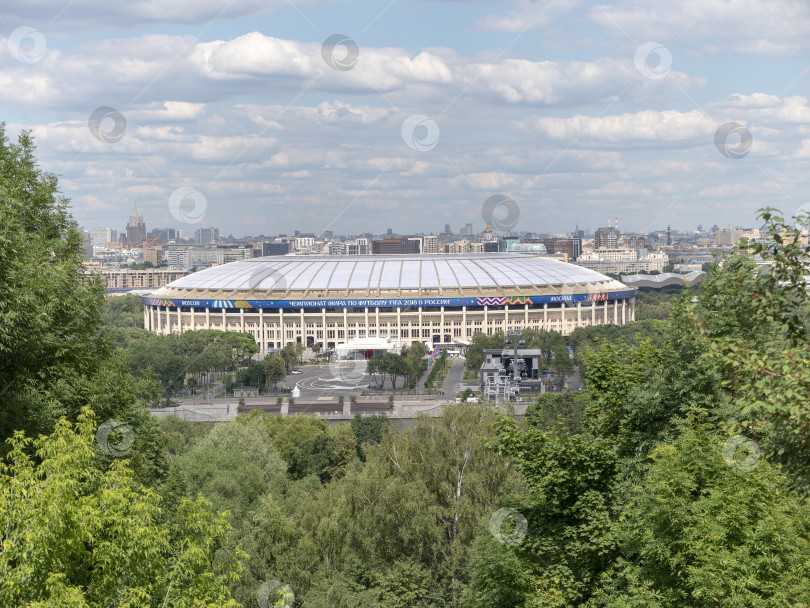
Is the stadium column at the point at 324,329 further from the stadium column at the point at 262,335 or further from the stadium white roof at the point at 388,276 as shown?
the stadium column at the point at 262,335

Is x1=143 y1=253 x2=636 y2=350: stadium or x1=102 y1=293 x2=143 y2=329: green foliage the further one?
x1=102 y1=293 x2=143 y2=329: green foliage

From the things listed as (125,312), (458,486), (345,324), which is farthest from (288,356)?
(458,486)

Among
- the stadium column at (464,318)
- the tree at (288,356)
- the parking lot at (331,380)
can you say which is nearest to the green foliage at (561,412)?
the parking lot at (331,380)

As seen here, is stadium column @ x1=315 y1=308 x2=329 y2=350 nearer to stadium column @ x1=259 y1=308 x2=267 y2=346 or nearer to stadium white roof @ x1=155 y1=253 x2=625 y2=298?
stadium white roof @ x1=155 y1=253 x2=625 y2=298

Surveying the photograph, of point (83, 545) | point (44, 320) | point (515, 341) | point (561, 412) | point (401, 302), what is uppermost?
point (44, 320)
